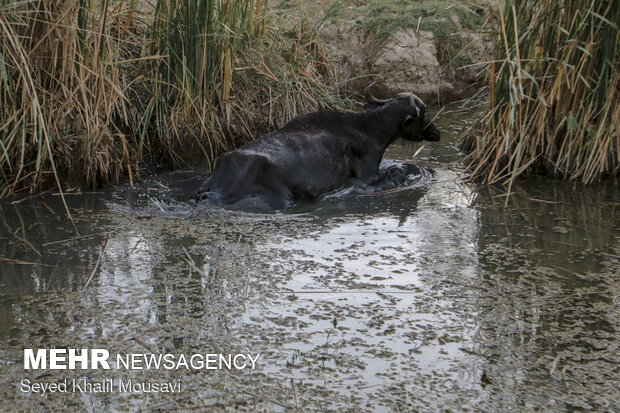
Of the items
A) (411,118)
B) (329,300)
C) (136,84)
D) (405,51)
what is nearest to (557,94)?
(411,118)

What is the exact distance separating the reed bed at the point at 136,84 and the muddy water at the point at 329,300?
0.43 meters

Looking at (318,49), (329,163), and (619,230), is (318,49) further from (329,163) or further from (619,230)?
(619,230)

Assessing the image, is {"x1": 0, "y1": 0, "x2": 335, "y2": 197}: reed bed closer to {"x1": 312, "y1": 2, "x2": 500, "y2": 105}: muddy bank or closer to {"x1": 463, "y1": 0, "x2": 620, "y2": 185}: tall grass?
{"x1": 312, "y1": 2, "x2": 500, "y2": 105}: muddy bank

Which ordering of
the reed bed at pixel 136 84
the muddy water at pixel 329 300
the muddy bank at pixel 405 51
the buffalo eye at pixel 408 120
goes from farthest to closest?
the muddy bank at pixel 405 51 → the buffalo eye at pixel 408 120 → the reed bed at pixel 136 84 → the muddy water at pixel 329 300

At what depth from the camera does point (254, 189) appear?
223 inches

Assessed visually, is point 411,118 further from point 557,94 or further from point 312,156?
point 557,94

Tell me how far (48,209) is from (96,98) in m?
0.93

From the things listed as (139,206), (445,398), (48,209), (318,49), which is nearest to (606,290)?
(445,398)

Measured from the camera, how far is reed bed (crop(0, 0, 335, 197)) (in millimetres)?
5301

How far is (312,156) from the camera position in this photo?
250 inches

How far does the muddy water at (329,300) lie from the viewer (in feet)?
9.71

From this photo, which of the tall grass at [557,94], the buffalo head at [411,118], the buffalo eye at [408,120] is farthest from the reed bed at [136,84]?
the tall grass at [557,94]

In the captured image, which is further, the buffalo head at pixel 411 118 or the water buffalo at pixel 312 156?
the buffalo head at pixel 411 118

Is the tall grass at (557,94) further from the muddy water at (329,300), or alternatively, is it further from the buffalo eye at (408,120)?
the buffalo eye at (408,120)
